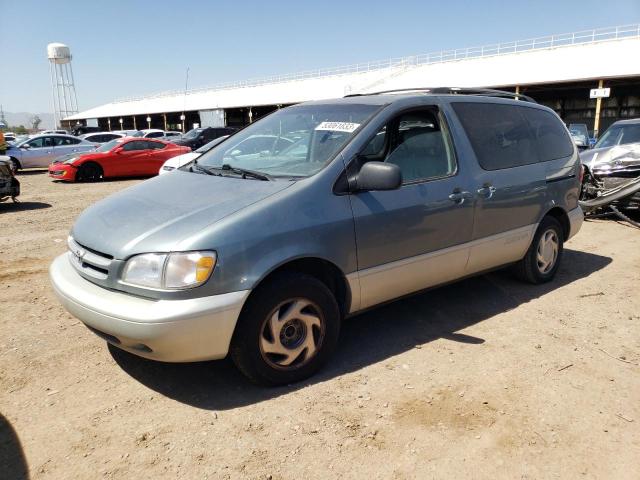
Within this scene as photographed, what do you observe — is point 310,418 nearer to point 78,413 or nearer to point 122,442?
point 122,442

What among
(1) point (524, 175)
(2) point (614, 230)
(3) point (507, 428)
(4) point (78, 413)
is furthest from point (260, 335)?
(2) point (614, 230)

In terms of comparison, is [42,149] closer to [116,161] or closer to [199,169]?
[116,161]

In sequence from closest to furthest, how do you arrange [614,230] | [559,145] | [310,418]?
[310,418]
[559,145]
[614,230]

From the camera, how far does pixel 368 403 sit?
3.11m

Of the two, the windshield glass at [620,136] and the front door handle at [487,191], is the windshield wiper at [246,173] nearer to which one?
the front door handle at [487,191]

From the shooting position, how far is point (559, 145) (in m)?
5.30

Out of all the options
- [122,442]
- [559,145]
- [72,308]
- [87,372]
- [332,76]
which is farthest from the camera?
[332,76]

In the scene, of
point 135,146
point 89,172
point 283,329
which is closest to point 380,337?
point 283,329

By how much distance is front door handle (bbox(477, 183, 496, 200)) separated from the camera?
4215mm

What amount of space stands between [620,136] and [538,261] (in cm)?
515

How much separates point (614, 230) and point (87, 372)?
24.8ft

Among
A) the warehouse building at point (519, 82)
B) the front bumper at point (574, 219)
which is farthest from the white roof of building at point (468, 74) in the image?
the front bumper at point (574, 219)

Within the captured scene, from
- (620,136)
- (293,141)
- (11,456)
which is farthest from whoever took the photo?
(620,136)

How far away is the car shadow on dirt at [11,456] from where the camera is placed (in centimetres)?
248
